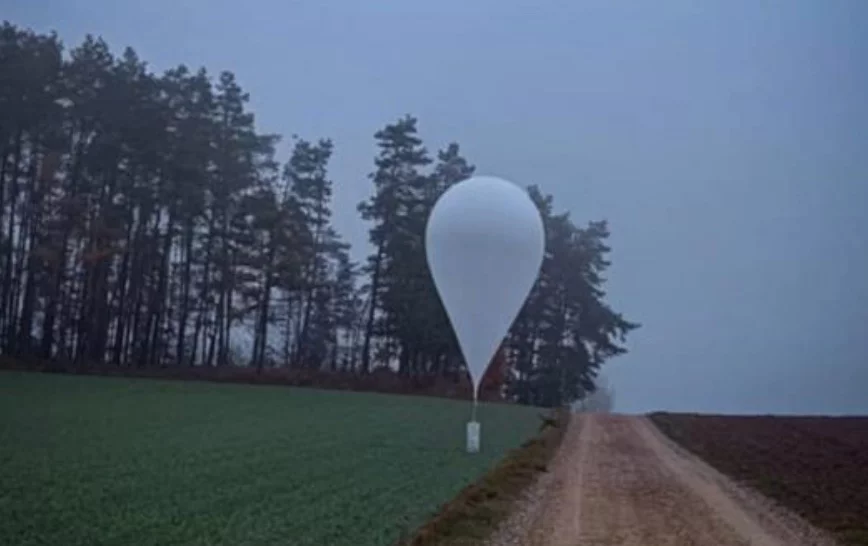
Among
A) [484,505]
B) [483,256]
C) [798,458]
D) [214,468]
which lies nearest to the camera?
[484,505]

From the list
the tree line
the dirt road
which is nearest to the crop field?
the dirt road

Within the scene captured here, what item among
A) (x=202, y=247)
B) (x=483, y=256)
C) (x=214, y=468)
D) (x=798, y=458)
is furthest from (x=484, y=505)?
(x=202, y=247)

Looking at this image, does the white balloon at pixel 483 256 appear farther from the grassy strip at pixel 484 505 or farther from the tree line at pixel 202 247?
the tree line at pixel 202 247

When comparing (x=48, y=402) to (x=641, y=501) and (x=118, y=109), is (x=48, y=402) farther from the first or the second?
(x=118, y=109)

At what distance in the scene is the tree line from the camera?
47406mm

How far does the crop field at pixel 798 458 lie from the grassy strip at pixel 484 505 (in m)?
4.25

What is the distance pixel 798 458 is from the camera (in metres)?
25.9

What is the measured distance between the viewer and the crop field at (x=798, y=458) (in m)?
16.5

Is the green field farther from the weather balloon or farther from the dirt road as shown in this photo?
the weather balloon

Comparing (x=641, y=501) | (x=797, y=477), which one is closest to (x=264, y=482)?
(x=641, y=501)

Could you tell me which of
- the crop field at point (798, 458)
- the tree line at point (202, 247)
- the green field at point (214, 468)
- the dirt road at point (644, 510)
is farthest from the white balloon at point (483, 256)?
the tree line at point (202, 247)

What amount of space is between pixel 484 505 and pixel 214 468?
4.47m

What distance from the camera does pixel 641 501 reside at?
17219mm

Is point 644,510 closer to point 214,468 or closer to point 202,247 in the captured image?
point 214,468
